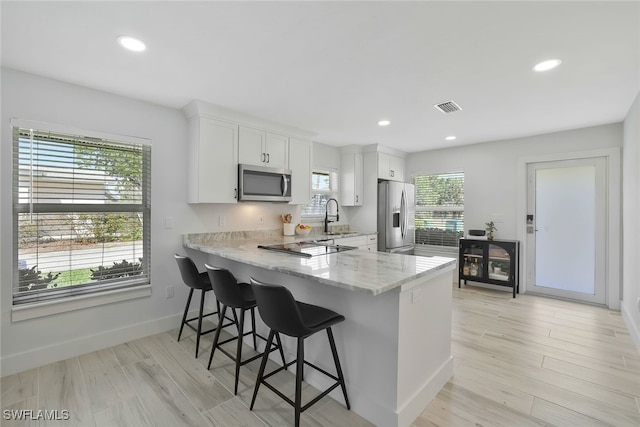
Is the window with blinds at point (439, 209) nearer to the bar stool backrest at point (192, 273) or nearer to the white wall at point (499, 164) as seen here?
the white wall at point (499, 164)

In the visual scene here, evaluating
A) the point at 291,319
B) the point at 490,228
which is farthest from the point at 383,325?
the point at 490,228

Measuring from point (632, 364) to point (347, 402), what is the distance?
2.47 meters

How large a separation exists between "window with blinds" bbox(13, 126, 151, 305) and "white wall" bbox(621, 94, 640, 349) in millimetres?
4747

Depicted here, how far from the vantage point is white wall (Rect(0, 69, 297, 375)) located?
2.33m

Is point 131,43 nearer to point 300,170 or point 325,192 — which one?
point 300,170

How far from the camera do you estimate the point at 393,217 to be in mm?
5008

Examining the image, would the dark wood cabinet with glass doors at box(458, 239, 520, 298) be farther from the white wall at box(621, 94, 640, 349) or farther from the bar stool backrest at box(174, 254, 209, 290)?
the bar stool backrest at box(174, 254, 209, 290)

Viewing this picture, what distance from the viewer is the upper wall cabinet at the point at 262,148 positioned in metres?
3.48

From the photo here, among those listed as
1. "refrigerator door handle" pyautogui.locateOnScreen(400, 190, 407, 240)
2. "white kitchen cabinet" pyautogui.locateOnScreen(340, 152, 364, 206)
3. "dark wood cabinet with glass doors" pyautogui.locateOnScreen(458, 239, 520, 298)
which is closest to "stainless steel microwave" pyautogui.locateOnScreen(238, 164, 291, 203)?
"white kitchen cabinet" pyautogui.locateOnScreen(340, 152, 364, 206)

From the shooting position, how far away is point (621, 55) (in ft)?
6.84

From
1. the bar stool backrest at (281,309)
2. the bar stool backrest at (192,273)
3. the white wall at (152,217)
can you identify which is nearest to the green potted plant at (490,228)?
the white wall at (152,217)

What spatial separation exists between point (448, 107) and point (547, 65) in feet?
3.21

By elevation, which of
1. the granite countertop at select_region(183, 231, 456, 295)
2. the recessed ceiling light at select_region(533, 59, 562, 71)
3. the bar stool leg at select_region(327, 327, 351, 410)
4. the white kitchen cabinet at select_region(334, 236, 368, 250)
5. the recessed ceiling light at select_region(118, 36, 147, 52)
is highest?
the recessed ceiling light at select_region(118, 36, 147, 52)

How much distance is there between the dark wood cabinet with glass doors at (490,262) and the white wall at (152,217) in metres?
3.45
